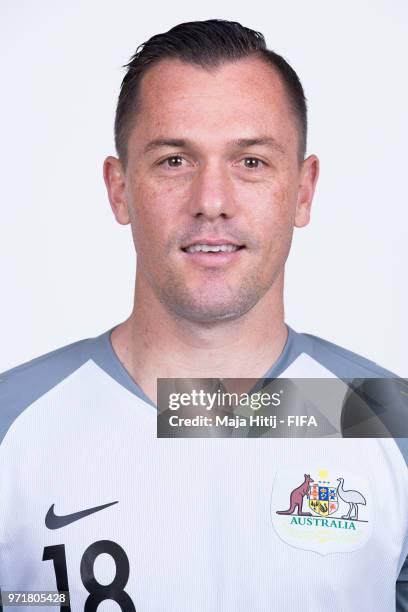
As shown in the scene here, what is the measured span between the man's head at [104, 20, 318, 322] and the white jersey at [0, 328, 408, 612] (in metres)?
0.29

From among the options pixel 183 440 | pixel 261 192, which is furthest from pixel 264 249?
pixel 183 440

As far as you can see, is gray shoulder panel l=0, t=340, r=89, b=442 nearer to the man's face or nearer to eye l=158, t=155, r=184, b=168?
the man's face

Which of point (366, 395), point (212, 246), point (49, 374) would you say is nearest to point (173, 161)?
point (212, 246)

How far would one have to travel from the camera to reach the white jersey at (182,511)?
2.11 m

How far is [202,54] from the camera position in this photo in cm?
218

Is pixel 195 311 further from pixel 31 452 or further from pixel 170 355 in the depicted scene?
pixel 31 452

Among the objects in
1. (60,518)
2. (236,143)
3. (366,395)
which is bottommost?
(60,518)

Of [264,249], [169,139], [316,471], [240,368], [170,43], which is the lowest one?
[316,471]

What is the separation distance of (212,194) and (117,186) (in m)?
0.35

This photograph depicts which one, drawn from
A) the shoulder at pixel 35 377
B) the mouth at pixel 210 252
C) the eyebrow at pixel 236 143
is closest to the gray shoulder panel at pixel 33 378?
the shoulder at pixel 35 377

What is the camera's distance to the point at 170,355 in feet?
7.34

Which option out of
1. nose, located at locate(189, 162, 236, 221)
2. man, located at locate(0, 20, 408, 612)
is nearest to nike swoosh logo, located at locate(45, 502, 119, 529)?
man, located at locate(0, 20, 408, 612)

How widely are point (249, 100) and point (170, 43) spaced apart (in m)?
0.24

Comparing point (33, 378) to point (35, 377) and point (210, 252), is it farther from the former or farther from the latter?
point (210, 252)
